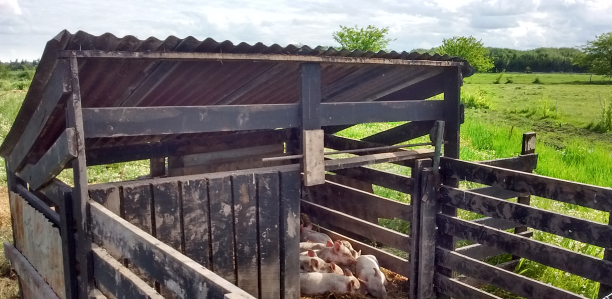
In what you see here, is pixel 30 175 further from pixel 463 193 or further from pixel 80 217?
pixel 463 193

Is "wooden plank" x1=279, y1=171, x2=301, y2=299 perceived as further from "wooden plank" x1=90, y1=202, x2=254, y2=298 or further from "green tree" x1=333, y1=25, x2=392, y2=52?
"green tree" x1=333, y1=25, x2=392, y2=52

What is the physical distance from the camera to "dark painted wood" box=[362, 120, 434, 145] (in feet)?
18.6

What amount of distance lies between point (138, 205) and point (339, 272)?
7.73ft

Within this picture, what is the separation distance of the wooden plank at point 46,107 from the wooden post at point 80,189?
6 cm

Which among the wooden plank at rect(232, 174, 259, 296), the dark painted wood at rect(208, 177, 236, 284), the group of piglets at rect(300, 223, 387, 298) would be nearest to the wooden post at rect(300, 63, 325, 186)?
the wooden plank at rect(232, 174, 259, 296)

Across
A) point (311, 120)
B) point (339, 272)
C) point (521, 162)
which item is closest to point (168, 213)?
point (311, 120)

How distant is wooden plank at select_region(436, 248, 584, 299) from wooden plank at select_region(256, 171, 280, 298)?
180 cm

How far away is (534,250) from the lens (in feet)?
14.0

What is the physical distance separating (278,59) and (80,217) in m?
1.85

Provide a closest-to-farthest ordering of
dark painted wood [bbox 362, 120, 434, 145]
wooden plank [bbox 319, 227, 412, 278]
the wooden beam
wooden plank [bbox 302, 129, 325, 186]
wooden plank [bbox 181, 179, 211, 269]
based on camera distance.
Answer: the wooden beam
wooden plank [bbox 181, 179, 211, 269]
wooden plank [bbox 302, 129, 325, 186]
wooden plank [bbox 319, 227, 412, 278]
dark painted wood [bbox 362, 120, 434, 145]

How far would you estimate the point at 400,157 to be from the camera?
17.0 ft

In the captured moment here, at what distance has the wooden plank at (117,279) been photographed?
248cm

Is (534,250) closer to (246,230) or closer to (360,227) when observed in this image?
(360,227)

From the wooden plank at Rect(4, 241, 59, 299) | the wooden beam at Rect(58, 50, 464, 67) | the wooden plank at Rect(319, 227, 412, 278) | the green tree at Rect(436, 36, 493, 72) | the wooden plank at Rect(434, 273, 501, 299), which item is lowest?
the wooden plank at Rect(434, 273, 501, 299)
